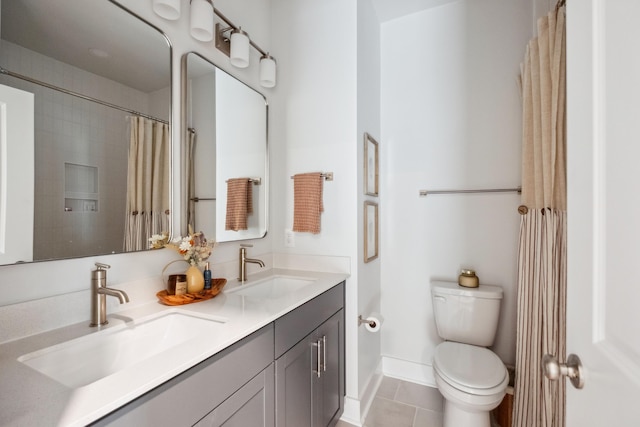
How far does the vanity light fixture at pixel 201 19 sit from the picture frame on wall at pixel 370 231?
50.1 inches

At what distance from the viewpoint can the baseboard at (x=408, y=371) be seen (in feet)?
6.77

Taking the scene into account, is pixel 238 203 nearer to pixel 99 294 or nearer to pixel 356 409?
pixel 99 294

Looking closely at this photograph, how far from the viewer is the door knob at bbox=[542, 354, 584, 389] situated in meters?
0.58

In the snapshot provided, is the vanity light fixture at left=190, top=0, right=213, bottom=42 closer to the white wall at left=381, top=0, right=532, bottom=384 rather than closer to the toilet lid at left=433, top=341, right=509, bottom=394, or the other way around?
the white wall at left=381, top=0, right=532, bottom=384

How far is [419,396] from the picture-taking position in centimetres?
194

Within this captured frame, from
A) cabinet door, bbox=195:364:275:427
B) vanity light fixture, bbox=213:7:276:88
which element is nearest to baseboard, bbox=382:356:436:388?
cabinet door, bbox=195:364:275:427

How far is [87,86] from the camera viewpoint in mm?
1003

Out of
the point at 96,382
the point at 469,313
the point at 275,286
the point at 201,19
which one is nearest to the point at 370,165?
the point at 275,286

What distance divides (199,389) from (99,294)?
0.50 meters

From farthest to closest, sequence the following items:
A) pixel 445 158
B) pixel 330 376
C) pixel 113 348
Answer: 1. pixel 445 158
2. pixel 330 376
3. pixel 113 348

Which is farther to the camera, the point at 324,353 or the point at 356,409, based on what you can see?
the point at 356,409
